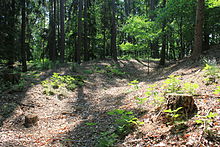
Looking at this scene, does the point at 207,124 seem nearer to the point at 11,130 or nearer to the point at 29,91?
the point at 11,130

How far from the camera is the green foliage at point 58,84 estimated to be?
26.9 feet

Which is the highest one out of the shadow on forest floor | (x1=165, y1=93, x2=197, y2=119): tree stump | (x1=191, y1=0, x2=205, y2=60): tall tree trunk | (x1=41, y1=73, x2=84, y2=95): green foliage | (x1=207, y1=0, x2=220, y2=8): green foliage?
(x1=207, y1=0, x2=220, y2=8): green foliage

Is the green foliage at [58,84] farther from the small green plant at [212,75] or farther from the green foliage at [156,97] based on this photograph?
the small green plant at [212,75]

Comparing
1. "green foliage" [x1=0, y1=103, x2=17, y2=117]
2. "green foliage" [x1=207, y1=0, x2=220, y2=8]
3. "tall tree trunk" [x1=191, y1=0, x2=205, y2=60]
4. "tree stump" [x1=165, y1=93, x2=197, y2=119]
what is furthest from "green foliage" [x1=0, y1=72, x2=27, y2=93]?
"green foliage" [x1=207, y1=0, x2=220, y2=8]

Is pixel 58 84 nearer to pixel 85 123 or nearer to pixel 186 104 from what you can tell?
pixel 85 123

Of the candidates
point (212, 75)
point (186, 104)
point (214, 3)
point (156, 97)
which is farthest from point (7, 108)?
point (214, 3)

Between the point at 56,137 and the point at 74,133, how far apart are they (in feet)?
1.60

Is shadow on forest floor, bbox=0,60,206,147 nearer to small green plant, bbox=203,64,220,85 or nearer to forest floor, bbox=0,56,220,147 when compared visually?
forest floor, bbox=0,56,220,147

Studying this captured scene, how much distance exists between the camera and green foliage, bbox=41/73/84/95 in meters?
8.21

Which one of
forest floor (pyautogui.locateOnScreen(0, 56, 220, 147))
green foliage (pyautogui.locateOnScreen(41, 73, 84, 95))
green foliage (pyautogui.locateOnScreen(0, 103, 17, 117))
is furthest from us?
green foliage (pyautogui.locateOnScreen(41, 73, 84, 95))

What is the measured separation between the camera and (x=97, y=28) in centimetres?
2248

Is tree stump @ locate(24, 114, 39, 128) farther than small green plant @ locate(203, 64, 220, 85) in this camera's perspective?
No

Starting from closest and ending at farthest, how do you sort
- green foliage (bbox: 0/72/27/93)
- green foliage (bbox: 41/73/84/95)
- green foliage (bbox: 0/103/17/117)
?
green foliage (bbox: 0/103/17/117) → green foliage (bbox: 0/72/27/93) → green foliage (bbox: 41/73/84/95)

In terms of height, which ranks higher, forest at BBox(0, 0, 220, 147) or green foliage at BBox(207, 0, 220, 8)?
green foliage at BBox(207, 0, 220, 8)
